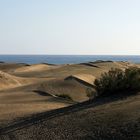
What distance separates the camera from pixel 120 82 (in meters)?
23.9

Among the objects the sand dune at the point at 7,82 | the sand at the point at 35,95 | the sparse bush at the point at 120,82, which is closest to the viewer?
the sparse bush at the point at 120,82

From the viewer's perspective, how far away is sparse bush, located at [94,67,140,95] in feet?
75.4

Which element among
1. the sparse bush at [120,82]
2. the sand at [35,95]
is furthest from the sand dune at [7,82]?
the sparse bush at [120,82]

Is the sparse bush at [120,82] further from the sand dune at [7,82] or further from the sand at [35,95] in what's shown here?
the sand dune at [7,82]

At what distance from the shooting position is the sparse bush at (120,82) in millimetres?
22989

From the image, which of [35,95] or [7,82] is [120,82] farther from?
[7,82]

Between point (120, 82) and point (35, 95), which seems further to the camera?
point (35, 95)

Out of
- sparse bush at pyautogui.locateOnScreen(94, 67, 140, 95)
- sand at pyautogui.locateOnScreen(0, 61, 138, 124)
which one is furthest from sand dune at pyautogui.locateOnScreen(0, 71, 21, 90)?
sparse bush at pyautogui.locateOnScreen(94, 67, 140, 95)

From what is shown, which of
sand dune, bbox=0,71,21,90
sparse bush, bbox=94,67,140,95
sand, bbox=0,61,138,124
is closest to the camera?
sparse bush, bbox=94,67,140,95

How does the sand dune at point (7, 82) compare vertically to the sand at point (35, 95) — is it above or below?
below

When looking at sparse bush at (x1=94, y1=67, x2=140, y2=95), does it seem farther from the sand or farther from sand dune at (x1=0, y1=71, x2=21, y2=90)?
sand dune at (x1=0, y1=71, x2=21, y2=90)

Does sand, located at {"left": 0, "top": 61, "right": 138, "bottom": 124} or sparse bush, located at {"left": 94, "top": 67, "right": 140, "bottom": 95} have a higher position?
sparse bush, located at {"left": 94, "top": 67, "right": 140, "bottom": 95}

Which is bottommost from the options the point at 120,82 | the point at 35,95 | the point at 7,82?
the point at 7,82

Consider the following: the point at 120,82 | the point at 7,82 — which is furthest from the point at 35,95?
the point at 7,82
